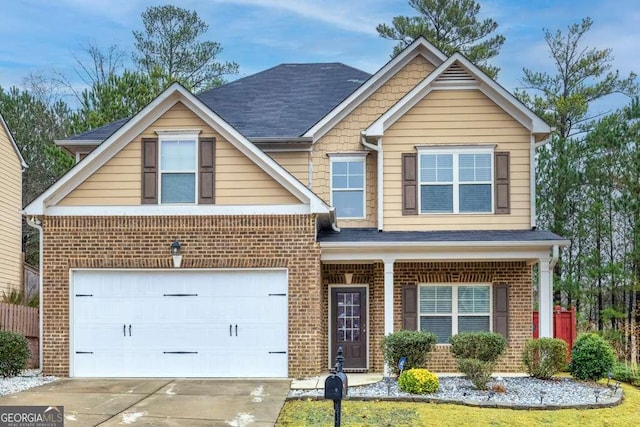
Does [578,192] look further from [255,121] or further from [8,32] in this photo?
[8,32]

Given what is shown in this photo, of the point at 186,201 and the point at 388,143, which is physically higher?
the point at 388,143

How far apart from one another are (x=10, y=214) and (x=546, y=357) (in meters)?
17.8

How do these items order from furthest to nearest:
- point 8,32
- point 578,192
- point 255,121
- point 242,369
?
point 8,32, point 578,192, point 255,121, point 242,369

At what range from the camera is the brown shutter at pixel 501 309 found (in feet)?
49.8

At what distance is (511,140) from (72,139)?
9.85 m

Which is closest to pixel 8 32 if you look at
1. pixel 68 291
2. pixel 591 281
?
pixel 68 291

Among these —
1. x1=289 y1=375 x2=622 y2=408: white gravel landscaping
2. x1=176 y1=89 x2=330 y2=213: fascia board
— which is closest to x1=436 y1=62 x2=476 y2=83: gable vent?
x1=176 y1=89 x2=330 y2=213: fascia board

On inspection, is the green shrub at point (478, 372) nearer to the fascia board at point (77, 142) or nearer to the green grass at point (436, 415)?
the green grass at point (436, 415)

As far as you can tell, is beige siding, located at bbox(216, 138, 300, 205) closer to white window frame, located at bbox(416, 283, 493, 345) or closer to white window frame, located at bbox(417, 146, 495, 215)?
white window frame, located at bbox(417, 146, 495, 215)

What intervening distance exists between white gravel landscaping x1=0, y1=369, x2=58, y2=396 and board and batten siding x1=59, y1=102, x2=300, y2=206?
3358mm

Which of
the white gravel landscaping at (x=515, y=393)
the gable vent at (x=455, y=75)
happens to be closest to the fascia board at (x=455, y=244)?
the white gravel landscaping at (x=515, y=393)

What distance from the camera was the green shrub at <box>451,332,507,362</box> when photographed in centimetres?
1357

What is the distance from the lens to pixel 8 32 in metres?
30.5

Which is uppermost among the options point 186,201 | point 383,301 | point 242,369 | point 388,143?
point 388,143
